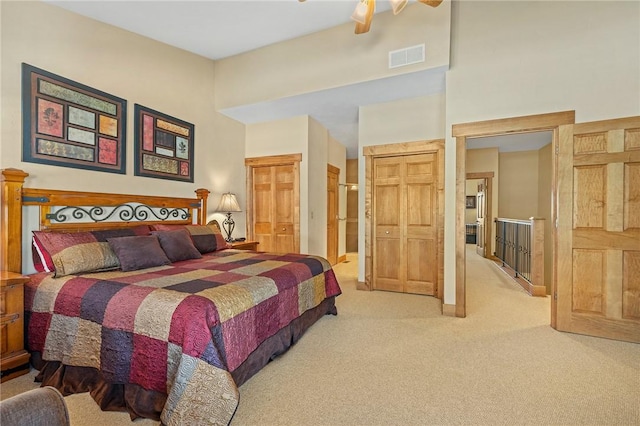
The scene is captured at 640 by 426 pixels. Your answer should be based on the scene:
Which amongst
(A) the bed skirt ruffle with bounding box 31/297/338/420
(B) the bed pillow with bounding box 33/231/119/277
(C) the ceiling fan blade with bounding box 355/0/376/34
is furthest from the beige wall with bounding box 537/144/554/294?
(B) the bed pillow with bounding box 33/231/119/277

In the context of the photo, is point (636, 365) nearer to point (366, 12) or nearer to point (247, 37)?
point (366, 12)

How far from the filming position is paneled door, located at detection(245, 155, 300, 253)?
4.83 meters

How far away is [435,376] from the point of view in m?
2.04

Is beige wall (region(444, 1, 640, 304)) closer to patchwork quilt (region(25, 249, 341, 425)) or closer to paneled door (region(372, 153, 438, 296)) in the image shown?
paneled door (region(372, 153, 438, 296))

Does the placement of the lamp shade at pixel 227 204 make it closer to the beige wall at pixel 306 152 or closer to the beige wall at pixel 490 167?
the beige wall at pixel 306 152

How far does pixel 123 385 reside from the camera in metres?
1.72

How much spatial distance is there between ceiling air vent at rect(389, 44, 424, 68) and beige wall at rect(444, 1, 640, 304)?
371 mm

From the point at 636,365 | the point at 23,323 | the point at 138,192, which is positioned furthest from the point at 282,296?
the point at 636,365

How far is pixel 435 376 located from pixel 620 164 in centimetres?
253

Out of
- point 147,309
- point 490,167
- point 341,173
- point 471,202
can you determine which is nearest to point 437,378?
point 147,309

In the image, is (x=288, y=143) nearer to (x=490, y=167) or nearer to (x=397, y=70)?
(x=397, y=70)

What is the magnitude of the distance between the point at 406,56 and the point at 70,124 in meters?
3.46

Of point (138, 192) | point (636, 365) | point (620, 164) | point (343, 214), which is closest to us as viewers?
point (636, 365)

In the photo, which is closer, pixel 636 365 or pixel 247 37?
pixel 636 365
